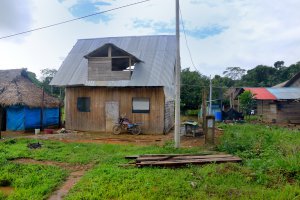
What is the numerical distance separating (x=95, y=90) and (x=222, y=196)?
1217 cm

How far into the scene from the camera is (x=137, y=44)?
1802 cm

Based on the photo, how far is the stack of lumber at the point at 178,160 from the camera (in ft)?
23.5

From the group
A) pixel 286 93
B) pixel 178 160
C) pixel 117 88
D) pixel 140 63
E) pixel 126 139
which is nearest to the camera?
pixel 178 160

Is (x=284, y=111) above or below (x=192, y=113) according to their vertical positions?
above

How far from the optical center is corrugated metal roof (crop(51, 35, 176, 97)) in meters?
15.2

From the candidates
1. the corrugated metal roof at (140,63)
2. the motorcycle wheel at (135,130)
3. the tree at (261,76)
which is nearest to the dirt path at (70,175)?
the motorcycle wheel at (135,130)

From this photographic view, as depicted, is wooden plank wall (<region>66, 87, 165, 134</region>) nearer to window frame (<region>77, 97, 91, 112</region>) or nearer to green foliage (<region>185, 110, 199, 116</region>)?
window frame (<region>77, 97, 91, 112</region>)

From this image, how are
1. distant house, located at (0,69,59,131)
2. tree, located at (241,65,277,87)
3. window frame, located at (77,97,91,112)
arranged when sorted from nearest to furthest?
window frame, located at (77,97,91,112), distant house, located at (0,69,59,131), tree, located at (241,65,277,87)

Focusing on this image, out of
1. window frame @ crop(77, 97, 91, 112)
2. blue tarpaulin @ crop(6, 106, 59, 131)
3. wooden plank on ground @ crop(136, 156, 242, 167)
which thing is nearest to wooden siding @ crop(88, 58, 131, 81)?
window frame @ crop(77, 97, 91, 112)

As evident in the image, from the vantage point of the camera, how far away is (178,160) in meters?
7.49

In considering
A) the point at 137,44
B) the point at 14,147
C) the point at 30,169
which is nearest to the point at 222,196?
the point at 30,169

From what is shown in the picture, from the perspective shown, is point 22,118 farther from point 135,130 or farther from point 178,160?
point 178,160

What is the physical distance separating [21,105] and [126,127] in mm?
7349

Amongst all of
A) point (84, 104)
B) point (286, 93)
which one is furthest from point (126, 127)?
point (286, 93)
